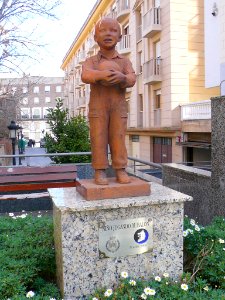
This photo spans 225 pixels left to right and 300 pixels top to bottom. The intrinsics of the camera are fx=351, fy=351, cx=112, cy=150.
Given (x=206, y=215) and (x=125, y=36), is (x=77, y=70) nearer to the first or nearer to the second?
(x=125, y=36)

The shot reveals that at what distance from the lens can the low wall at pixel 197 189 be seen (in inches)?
195

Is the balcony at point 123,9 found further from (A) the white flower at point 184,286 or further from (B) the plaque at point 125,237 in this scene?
(A) the white flower at point 184,286

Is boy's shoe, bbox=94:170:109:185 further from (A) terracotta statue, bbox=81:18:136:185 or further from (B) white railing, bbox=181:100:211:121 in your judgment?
(B) white railing, bbox=181:100:211:121

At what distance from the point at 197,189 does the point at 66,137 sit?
713 centimetres

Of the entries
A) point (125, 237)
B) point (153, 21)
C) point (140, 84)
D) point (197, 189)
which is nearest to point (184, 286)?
point (125, 237)

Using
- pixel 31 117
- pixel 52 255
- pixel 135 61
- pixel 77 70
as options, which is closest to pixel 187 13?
pixel 135 61

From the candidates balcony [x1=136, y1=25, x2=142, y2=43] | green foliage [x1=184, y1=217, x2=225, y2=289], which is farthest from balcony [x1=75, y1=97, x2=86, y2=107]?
green foliage [x1=184, y1=217, x2=225, y2=289]

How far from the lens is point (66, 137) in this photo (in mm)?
11758

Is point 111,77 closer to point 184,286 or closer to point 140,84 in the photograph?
point 184,286

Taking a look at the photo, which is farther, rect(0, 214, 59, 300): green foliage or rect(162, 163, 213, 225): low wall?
rect(162, 163, 213, 225): low wall

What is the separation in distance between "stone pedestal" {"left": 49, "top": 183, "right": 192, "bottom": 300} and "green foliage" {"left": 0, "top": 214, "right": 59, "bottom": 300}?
0.26 meters

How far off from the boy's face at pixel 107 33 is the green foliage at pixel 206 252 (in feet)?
6.67

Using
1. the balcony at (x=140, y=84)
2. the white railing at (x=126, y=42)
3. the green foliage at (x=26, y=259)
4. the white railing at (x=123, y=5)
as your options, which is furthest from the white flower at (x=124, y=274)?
the white railing at (x=123, y=5)

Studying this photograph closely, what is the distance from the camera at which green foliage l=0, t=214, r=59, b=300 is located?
9.22 feet
